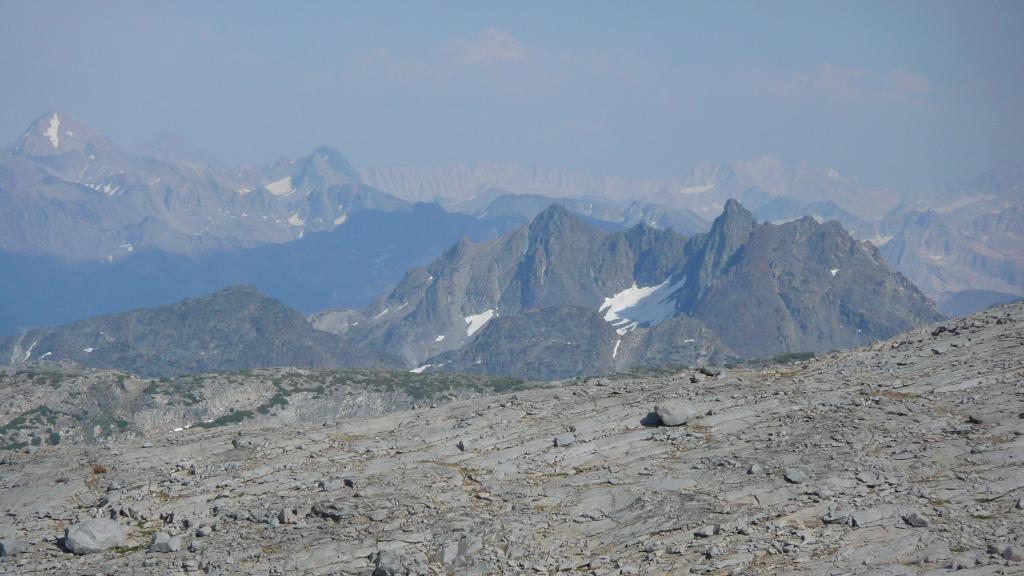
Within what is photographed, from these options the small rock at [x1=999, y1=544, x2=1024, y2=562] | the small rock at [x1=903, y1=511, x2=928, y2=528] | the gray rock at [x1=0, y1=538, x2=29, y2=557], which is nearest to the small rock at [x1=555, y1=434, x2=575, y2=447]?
the small rock at [x1=903, y1=511, x2=928, y2=528]

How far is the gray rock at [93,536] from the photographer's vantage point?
120ft

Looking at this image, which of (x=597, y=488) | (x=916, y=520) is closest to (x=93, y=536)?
(x=597, y=488)

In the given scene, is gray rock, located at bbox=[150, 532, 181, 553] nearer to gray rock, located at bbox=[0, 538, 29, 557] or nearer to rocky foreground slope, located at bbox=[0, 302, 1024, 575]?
rocky foreground slope, located at bbox=[0, 302, 1024, 575]

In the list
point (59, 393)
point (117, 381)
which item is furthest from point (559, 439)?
point (117, 381)

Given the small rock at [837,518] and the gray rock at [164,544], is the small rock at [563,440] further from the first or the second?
the gray rock at [164,544]

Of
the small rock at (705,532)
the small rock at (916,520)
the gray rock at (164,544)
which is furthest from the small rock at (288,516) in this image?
the small rock at (916,520)

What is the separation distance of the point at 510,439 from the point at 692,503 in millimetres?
11538

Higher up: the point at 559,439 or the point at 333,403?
the point at 559,439

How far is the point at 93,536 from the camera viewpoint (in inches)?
1458

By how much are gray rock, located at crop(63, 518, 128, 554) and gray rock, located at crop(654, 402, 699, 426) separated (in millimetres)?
22933

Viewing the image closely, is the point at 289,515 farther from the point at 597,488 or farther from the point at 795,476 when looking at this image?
the point at 795,476

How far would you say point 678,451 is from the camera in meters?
41.6

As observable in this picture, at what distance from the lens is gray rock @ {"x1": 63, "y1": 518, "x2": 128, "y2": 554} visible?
1444 inches

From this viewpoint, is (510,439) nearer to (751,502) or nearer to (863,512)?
(751,502)
